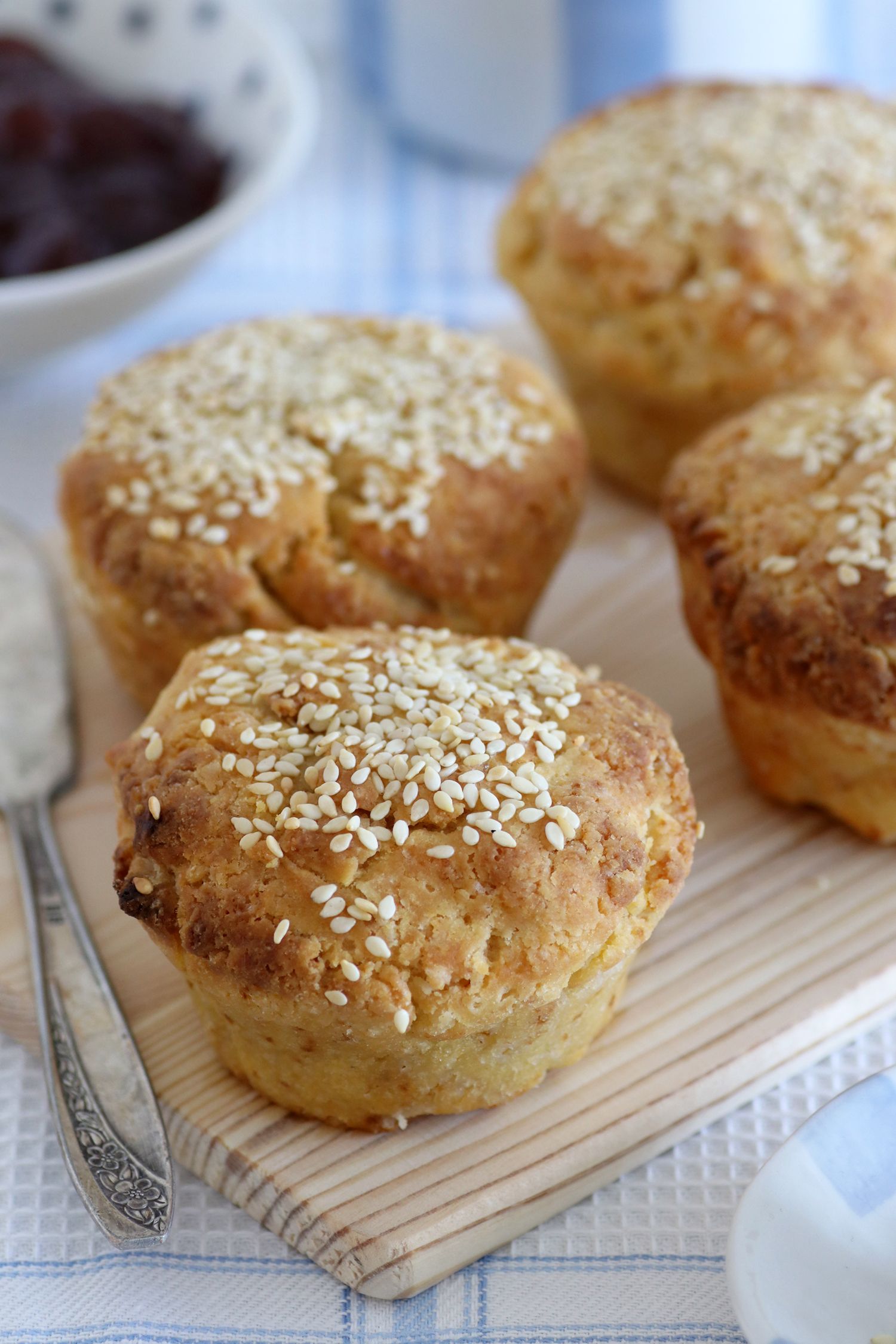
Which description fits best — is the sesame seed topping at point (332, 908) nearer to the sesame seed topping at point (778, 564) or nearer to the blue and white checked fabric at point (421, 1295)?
the blue and white checked fabric at point (421, 1295)

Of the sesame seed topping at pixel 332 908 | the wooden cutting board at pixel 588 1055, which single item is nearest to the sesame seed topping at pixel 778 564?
the wooden cutting board at pixel 588 1055

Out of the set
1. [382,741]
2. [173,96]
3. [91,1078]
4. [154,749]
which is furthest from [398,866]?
[173,96]

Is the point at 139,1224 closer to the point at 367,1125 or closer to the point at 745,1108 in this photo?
the point at 367,1125

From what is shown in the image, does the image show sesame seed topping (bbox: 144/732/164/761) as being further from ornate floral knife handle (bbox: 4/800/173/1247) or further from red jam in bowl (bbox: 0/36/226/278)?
red jam in bowl (bbox: 0/36/226/278)

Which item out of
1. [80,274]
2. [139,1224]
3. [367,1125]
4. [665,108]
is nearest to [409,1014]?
[367,1125]

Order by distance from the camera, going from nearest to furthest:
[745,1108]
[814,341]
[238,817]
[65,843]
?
[238,817], [745,1108], [65,843], [814,341]

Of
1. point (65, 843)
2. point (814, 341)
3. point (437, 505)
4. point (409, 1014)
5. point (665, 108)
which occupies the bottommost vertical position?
point (65, 843)
